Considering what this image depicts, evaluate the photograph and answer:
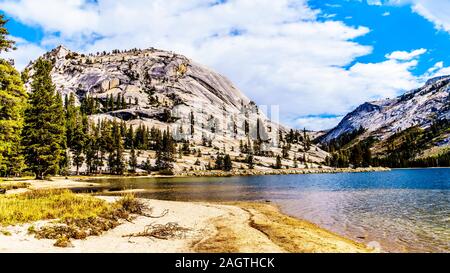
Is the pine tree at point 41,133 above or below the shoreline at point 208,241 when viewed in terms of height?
above

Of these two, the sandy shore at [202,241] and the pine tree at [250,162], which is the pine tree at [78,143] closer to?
the pine tree at [250,162]

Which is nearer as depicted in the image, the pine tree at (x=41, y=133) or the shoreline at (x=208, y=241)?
the shoreline at (x=208, y=241)

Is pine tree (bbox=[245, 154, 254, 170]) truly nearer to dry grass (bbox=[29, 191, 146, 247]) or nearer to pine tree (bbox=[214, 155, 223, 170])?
pine tree (bbox=[214, 155, 223, 170])

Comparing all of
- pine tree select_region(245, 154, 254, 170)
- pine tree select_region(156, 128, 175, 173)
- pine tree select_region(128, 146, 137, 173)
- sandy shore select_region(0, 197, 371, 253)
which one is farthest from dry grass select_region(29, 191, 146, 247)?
pine tree select_region(245, 154, 254, 170)

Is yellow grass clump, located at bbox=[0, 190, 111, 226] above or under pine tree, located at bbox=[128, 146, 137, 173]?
under

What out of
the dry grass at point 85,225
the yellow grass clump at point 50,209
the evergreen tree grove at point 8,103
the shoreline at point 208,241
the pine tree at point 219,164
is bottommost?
the shoreline at point 208,241

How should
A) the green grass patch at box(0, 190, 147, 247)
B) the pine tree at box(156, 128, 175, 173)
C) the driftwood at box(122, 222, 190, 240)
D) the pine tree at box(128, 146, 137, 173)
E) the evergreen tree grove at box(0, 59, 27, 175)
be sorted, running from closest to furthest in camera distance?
the green grass patch at box(0, 190, 147, 247) → the driftwood at box(122, 222, 190, 240) → the evergreen tree grove at box(0, 59, 27, 175) → the pine tree at box(128, 146, 137, 173) → the pine tree at box(156, 128, 175, 173)

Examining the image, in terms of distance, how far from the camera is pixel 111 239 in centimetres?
1903

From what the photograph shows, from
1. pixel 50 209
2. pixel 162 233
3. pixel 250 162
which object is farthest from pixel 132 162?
pixel 162 233

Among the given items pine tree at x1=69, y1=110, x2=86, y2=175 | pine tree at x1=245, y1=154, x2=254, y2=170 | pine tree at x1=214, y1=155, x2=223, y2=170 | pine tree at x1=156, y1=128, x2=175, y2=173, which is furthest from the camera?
pine tree at x1=245, y1=154, x2=254, y2=170

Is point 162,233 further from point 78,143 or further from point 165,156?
point 165,156

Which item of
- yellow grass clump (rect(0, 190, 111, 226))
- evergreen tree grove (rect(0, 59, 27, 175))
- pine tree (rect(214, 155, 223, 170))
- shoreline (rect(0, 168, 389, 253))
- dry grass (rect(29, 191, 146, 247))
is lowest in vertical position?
shoreline (rect(0, 168, 389, 253))

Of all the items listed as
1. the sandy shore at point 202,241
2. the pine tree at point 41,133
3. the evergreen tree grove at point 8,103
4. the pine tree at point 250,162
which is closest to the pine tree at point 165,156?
the pine tree at point 250,162
